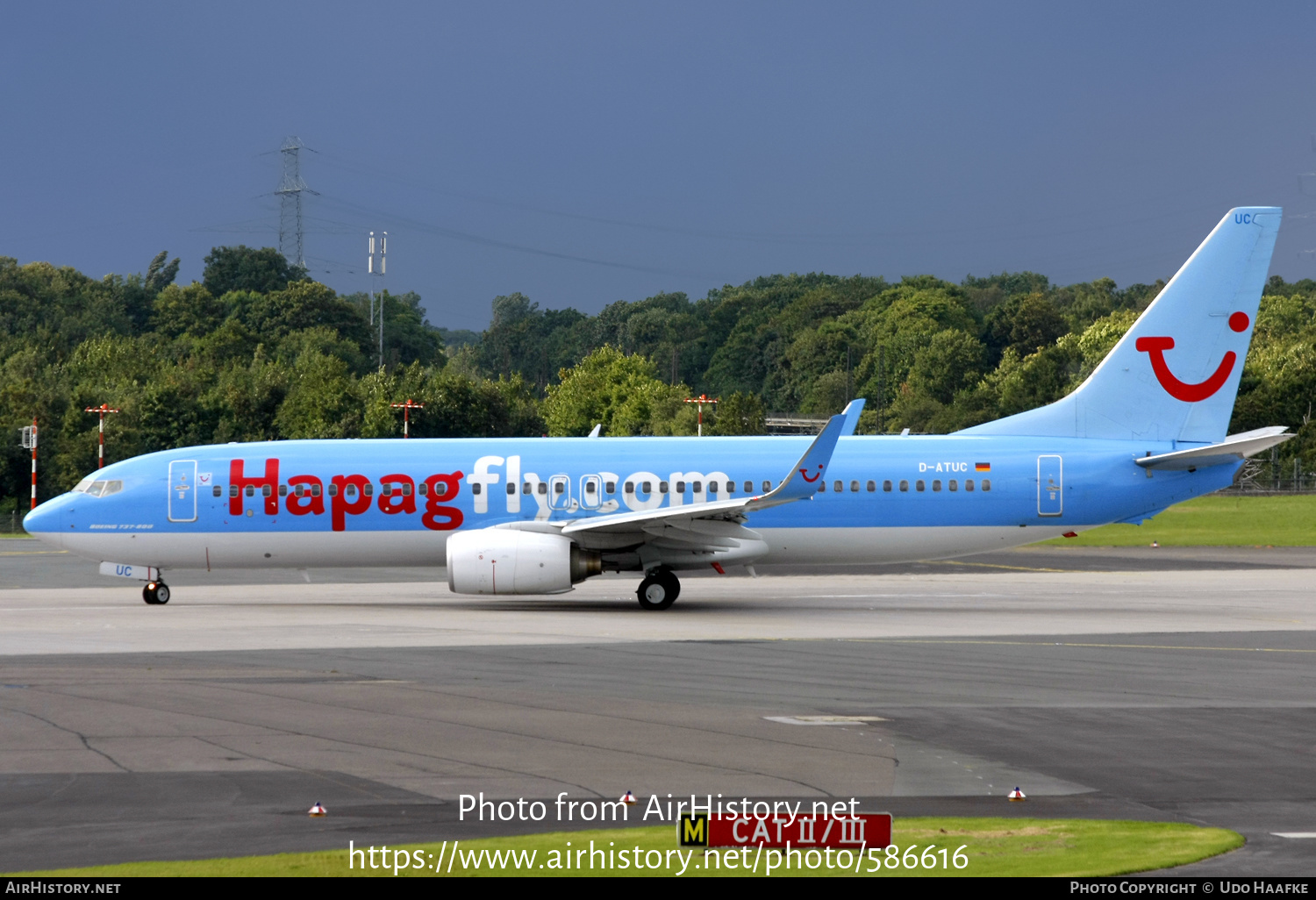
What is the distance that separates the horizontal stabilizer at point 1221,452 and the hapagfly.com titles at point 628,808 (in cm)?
1911

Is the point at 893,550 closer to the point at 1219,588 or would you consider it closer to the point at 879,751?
the point at 1219,588

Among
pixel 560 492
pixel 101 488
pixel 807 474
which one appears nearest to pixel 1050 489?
pixel 807 474

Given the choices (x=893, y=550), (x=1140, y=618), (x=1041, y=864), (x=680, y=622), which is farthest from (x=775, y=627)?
(x=1041, y=864)

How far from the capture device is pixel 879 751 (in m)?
12.6

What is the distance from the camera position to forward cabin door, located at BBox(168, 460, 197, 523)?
28.5m

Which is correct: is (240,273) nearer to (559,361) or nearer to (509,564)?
(559,361)

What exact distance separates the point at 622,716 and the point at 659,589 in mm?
13116

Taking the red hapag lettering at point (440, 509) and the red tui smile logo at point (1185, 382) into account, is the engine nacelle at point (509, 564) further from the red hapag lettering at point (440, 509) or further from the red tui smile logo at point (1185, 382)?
the red tui smile logo at point (1185, 382)

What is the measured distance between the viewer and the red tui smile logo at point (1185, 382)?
95.8ft

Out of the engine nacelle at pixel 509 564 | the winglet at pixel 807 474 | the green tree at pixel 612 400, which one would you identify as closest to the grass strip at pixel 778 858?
the winglet at pixel 807 474

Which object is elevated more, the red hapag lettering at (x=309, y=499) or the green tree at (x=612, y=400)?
the green tree at (x=612, y=400)

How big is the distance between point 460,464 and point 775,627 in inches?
323

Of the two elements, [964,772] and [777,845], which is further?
[964,772]
